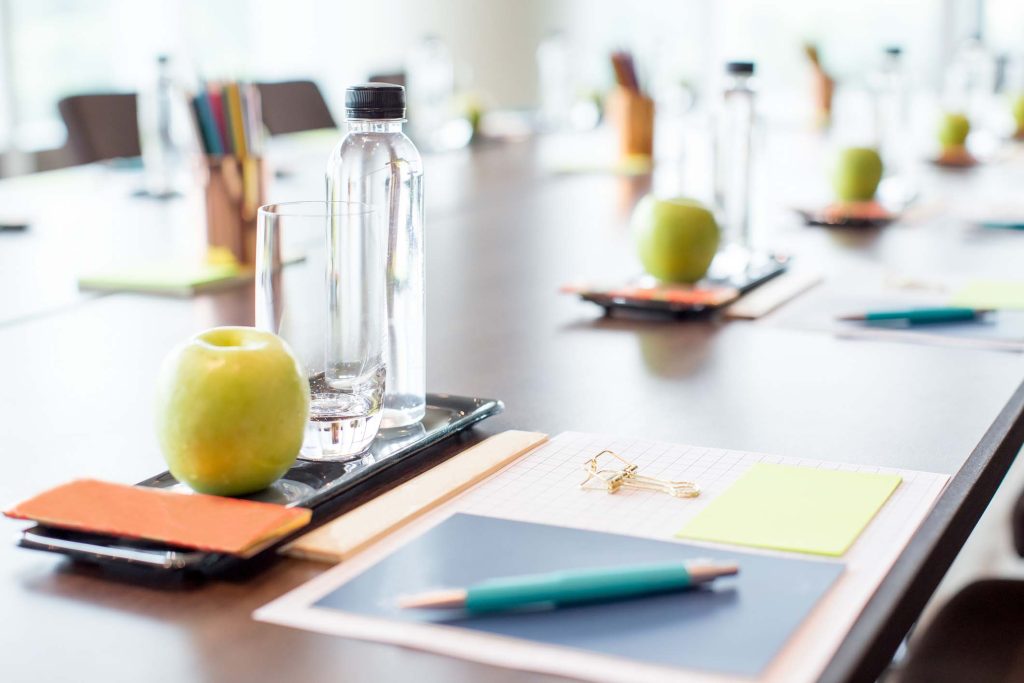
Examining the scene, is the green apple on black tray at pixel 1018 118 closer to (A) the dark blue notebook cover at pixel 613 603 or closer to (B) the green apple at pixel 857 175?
(B) the green apple at pixel 857 175

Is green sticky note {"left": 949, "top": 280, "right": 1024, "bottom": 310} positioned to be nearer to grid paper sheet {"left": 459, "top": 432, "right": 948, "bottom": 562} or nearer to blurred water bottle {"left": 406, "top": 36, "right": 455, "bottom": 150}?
grid paper sheet {"left": 459, "top": 432, "right": 948, "bottom": 562}

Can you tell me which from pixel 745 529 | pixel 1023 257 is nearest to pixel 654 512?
pixel 745 529

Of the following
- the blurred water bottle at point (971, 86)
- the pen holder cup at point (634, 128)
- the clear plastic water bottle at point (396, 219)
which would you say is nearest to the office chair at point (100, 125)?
the pen holder cup at point (634, 128)

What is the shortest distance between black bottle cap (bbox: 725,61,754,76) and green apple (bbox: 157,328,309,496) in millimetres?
1088

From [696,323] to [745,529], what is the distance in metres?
0.61

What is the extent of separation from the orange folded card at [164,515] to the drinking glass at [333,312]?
0.33 ft

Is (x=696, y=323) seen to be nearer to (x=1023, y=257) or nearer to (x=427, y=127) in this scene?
(x=1023, y=257)

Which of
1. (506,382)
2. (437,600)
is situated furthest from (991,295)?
(437,600)

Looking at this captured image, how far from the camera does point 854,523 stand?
72 cm

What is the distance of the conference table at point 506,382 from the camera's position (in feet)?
1.95

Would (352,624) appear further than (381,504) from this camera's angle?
No

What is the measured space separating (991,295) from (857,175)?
672 millimetres

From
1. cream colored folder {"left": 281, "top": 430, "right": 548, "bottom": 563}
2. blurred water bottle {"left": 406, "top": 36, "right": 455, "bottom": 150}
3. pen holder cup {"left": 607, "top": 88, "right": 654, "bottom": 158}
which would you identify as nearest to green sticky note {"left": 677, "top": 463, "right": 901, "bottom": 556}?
cream colored folder {"left": 281, "top": 430, "right": 548, "bottom": 563}

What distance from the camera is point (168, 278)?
1.48 m
